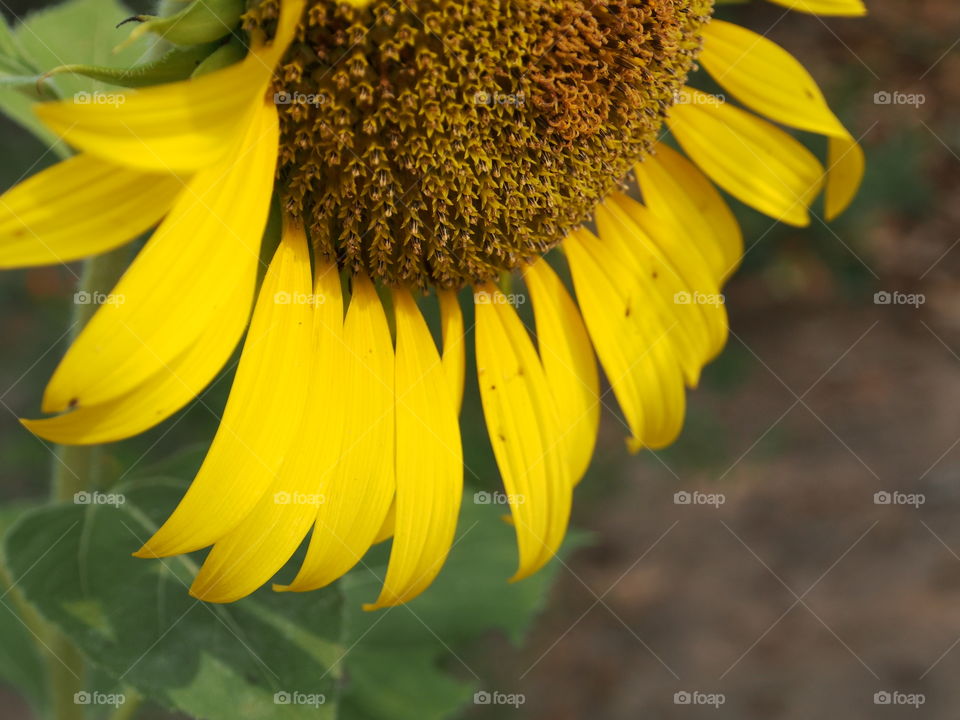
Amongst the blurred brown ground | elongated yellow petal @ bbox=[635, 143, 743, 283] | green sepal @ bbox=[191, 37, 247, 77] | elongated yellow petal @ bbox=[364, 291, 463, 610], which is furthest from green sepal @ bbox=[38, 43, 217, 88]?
the blurred brown ground

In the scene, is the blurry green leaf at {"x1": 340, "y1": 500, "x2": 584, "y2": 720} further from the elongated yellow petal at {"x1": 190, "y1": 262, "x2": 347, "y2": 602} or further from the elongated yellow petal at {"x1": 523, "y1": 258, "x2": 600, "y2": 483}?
the elongated yellow petal at {"x1": 190, "y1": 262, "x2": 347, "y2": 602}

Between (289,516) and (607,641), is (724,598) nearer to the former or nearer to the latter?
(607,641)

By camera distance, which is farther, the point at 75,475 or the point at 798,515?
the point at 798,515

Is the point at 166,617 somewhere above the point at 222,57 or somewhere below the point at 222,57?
below

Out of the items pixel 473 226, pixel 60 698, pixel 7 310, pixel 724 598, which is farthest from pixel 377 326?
pixel 724 598

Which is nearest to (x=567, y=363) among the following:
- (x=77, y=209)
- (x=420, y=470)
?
(x=420, y=470)

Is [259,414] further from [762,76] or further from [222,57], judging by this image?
[762,76]

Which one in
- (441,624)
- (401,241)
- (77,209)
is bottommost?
(441,624)
